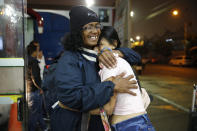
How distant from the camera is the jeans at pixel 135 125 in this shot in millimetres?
1440

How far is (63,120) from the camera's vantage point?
1594 millimetres

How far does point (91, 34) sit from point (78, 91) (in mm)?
546

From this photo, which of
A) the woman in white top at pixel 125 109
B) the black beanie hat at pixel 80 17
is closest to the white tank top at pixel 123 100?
the woman in white top at pixel 125 109

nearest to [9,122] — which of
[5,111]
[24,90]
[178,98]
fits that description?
[5,111]

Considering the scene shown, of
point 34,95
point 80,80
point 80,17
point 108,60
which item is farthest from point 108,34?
point 34,95

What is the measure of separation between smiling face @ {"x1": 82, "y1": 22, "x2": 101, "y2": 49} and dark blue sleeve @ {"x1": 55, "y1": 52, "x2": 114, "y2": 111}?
33cm

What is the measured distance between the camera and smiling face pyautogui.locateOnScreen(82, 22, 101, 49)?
1.67 metres

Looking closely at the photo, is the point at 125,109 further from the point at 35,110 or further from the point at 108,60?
the point at 35,110

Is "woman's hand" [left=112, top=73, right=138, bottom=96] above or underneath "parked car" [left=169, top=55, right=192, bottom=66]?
above

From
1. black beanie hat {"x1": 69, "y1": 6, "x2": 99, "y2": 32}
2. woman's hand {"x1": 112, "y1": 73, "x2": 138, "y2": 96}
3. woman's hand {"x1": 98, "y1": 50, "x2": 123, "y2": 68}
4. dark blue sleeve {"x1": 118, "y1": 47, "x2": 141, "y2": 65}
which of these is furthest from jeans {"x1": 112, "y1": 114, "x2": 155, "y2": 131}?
black beanie hat {"x1": 69, "y1": 6, "x2": 99, "y2": 32}

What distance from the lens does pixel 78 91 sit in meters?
1.38

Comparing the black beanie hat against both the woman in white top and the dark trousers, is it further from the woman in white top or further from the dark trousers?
the dark trousers

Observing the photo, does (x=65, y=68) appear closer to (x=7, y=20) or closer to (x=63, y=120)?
(x=63, y=120)

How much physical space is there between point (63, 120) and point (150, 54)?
64.2 m
